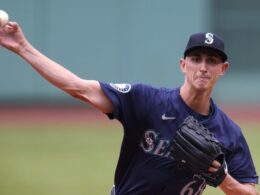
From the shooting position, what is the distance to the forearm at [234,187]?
197 inches

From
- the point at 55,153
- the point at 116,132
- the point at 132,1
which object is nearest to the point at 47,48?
Answer: the point at 132,1

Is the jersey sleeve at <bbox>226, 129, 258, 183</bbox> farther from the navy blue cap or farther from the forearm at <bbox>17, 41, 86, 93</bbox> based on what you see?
the forearm at <bbox>17, 41, 86, 93</bbox>

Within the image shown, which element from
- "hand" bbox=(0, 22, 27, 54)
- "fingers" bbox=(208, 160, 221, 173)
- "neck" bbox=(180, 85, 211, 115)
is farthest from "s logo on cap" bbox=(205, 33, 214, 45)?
"hand" bbox=(0, 22, 27, 54)

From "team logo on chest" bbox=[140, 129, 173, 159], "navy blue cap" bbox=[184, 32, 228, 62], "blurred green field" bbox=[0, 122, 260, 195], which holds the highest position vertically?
"navy blue cap" bbox=[184, 32, 228, 62]

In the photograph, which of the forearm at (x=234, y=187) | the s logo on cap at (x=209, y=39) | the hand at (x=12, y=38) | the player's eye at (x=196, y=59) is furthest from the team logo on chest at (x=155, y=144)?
the hand at (x=12, y=38)

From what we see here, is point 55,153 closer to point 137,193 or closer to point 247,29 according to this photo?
point 137,193

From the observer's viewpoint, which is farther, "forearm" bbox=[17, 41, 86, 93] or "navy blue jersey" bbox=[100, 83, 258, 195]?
"navy blue jersey" bbox=[100, 83, 258, 195]

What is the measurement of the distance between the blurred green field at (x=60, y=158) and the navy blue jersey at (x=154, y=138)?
4490 millimetres

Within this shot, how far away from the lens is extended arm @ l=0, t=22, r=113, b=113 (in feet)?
14.7

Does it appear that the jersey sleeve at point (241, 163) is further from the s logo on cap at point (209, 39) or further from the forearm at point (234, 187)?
the s logo on cap at point (209, 39)

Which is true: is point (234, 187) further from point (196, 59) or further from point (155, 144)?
point (196, 59)

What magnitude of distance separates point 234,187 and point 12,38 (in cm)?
176

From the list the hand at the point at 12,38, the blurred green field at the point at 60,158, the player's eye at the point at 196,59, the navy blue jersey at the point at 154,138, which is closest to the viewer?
the hand at the point at 12,38

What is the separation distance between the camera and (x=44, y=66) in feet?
14.9
